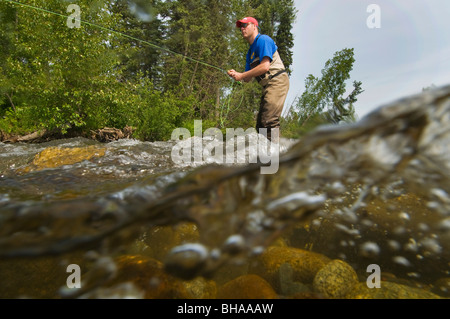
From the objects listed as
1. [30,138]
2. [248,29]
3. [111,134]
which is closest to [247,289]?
[248,29]

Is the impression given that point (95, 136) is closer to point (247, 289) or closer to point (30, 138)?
point (30, 138)

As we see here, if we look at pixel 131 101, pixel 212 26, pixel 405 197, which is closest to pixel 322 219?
pixel 405 197

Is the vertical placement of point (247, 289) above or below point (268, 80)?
below

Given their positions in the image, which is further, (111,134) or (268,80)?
(111,134)

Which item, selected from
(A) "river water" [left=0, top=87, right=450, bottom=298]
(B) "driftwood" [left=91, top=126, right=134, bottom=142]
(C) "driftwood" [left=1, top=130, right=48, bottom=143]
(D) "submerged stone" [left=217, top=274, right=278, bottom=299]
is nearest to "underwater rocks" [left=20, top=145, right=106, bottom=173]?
(A) "river water" [left=0, top=87, right=450, bottom=298]

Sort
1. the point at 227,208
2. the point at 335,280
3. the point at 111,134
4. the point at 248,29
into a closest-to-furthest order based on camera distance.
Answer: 1. the point at 227,208
2. the point at 335,280
3. the point at 248,29
4. the point at 111,134

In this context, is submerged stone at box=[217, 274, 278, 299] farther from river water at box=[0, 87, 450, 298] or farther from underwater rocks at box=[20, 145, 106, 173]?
underwater rocks at box=[20, 145, 106, 173]

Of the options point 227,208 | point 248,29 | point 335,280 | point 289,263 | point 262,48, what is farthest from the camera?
point 248,29

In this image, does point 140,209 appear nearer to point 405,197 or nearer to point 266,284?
point 266,284

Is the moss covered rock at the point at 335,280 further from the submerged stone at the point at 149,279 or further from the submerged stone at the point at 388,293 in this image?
the submerged stone at the point at 149,279

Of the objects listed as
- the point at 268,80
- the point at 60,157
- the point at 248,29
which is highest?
the point at 248,29

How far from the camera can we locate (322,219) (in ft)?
7.14

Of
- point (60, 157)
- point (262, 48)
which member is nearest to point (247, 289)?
point (60, 157)

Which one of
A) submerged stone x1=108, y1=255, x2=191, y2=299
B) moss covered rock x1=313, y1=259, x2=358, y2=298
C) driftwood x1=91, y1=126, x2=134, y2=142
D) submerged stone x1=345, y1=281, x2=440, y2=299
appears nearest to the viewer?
submerged stone x1=108, y1=255, x2=191, y2=299
